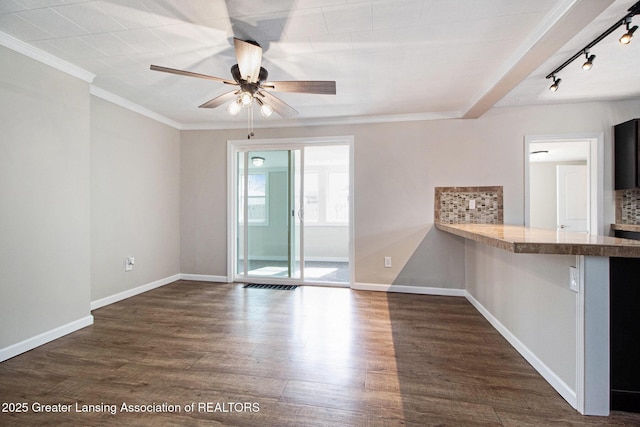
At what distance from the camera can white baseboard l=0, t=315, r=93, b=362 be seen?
2.11m

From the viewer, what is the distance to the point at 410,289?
377 centimetres

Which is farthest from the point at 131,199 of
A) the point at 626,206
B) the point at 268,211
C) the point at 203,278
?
the point at 626,206

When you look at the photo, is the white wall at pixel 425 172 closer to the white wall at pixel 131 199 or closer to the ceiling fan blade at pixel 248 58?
the white wall at pixel 131 199

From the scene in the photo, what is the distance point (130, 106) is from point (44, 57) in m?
1.15

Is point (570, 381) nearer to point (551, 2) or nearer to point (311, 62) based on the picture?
point (551, 2)

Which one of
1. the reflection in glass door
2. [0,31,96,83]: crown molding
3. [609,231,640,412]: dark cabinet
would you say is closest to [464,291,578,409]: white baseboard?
[609,231,640,412]: dark cabinet

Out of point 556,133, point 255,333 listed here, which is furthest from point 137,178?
point 556,133

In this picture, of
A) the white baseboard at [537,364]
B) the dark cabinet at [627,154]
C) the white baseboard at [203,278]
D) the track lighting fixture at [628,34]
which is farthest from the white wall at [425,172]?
the white baseboard at [203,278]

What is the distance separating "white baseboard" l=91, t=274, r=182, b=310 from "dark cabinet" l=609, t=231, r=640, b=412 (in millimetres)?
4342

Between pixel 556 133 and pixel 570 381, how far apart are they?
290 cm

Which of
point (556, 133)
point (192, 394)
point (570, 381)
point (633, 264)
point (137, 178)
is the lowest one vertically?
point (192, 394)

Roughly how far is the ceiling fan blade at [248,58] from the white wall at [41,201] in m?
1.75

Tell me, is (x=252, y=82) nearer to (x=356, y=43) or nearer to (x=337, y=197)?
(x=356, y=43)

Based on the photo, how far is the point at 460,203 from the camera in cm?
365
